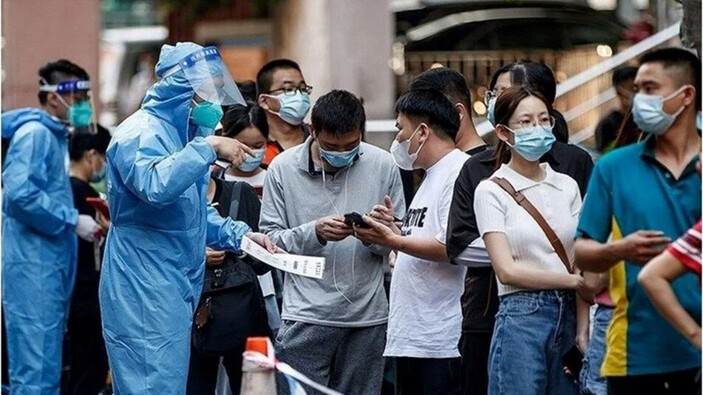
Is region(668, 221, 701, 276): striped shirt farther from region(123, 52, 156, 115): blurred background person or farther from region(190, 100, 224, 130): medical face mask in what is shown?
region(123, 52, 156, 115): blurred background person

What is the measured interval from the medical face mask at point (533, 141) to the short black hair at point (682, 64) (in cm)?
109

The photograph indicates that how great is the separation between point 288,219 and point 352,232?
62cm

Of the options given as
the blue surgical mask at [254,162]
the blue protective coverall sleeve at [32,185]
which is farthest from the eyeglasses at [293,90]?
the blue protective coverall sleeve at [32,185]

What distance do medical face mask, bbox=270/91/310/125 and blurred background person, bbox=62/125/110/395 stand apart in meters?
1.94

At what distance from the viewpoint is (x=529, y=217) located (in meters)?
7.63

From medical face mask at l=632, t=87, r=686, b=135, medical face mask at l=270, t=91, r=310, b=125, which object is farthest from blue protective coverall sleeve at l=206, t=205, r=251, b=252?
medical face mask at l=632, t=87, r=686, b=135

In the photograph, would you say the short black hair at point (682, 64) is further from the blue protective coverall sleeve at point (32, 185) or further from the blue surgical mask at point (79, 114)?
the blue surgical mask at point (79, 114)

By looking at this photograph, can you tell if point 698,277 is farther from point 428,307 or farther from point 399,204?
point 399,204

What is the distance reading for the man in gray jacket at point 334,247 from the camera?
8.70m

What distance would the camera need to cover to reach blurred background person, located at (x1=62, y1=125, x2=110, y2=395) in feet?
39.1

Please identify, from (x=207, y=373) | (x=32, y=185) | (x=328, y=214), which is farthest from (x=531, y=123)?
(x=32, y=185)

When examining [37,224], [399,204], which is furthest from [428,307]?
[37,224]

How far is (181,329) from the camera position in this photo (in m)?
8.34

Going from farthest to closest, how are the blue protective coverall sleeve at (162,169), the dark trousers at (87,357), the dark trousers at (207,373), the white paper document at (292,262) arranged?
1. the dark trousers at (87,357)
2. the dark trousers at (207,373)
3. the white paper document at (292,262)
4. the blue protective coverall sleeve at (162,169)
